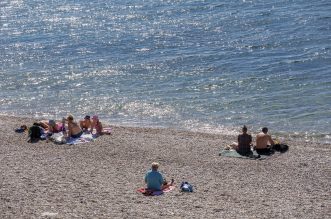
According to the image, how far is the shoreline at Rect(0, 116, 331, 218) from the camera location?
20.7 m

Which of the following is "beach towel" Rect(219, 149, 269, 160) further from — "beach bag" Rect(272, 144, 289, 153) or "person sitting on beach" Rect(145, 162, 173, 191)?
"person sitting on beach" Rect(145, 162, 173, 191)

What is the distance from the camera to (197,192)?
22.8m

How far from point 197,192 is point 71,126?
8502 millimetres

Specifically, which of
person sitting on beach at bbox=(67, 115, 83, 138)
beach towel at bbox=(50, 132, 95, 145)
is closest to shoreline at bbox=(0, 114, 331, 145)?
beach towel at bbox=(50, 132, 95, 145)

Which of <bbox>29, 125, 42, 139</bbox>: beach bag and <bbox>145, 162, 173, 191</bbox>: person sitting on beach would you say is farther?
<bbox>29, 125, 42, 139</bbox>: beach bag

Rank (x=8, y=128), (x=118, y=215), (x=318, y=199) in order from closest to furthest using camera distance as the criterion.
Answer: (x=118, y=215), (x=318, y=199), (x=8, y=128)

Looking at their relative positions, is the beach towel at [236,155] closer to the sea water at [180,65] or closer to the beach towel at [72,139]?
the sea water at [180,65]

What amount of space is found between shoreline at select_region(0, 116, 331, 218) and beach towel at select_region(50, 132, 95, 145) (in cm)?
37

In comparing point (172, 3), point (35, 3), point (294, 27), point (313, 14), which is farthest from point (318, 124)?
point (35, 3)

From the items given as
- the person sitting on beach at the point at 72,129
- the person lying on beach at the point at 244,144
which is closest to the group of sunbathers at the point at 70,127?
the person sitting on beach at the point at 72,129

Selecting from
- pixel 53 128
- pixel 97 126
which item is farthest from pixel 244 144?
pixel 53 128

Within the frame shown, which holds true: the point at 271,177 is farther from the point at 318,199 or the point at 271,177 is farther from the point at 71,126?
the point at 71,126

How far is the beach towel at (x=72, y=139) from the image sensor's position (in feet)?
95.1

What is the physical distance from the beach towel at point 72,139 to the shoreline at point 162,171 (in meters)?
0.37
